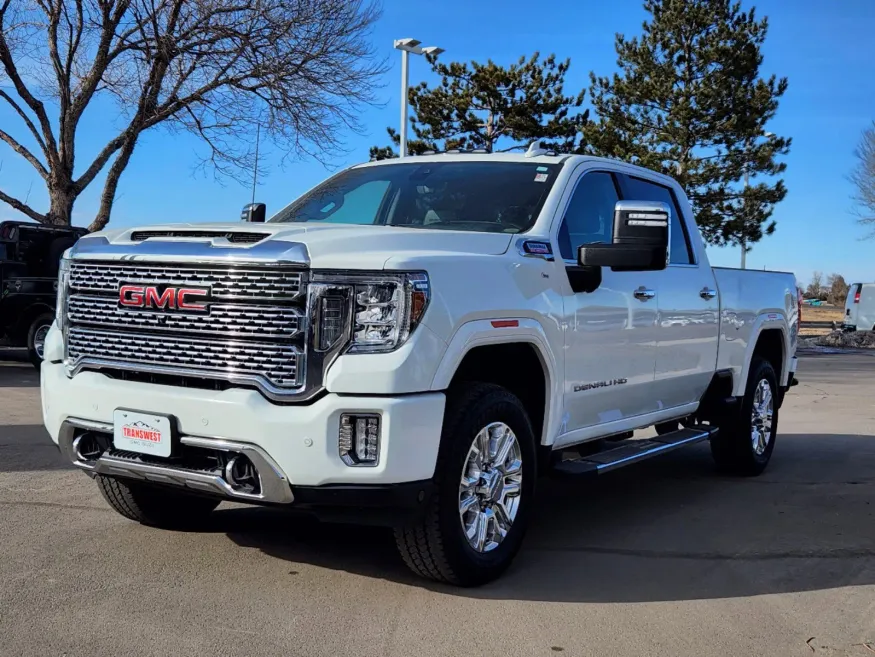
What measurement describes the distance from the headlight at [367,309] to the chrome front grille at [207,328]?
0.28 feet

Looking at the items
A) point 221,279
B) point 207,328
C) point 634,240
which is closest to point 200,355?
point 207,328

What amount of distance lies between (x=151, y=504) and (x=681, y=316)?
3302 millimetres

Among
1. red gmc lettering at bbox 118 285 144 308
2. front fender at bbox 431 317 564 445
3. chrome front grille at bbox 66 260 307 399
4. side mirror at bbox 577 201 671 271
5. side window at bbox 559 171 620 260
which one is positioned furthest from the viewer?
side window at bbox 559 171 620 260

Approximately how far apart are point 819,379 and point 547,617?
13587mm

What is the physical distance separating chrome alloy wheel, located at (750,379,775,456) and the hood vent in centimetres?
453

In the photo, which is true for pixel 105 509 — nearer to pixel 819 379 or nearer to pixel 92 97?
pixel 819 379

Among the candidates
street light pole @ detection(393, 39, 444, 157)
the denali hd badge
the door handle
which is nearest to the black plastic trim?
the denali hd badge

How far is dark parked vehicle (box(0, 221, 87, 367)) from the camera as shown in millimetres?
14352

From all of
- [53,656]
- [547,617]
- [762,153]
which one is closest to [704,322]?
[547,617]

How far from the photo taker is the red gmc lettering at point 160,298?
398 cm

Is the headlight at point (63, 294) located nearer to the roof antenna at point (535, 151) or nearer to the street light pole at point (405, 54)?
the roof antenna at point (535, 151)

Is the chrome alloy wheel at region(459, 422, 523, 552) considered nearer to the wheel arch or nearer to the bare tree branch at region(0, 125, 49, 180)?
the wheel arch

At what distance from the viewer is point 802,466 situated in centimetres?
762

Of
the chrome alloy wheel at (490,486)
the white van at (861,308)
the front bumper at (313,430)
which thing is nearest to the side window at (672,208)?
the chrome alloy wheel at (490,486)
